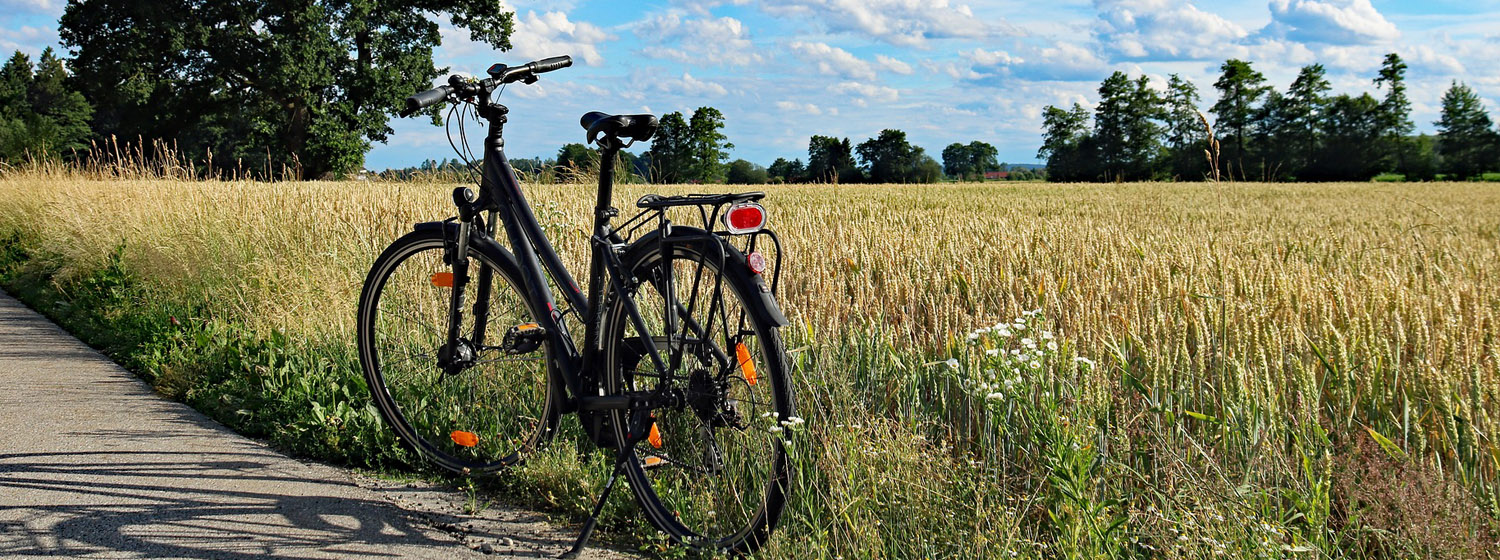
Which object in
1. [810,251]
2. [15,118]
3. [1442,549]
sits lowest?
[1442,549]

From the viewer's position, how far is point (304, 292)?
20.7ft

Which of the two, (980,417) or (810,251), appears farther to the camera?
(810,251)

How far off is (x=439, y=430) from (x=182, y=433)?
1.26 m

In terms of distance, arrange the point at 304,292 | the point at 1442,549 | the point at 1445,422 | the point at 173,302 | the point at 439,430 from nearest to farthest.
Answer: the point at 1442,549, the point at 1445,422, the point at 439,430, the point at 304,292, the point at 173,302

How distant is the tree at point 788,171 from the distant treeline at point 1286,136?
25.5 m

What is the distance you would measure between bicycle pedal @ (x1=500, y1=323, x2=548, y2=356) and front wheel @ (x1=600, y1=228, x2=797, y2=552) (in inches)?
17.0

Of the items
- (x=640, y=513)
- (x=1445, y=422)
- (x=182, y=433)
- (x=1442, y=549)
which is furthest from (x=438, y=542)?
(x=1445, y=422)

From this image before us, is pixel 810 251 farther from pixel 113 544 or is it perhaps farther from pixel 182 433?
pixel 113 544

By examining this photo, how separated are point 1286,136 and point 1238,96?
637 cm

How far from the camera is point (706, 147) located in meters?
31.2

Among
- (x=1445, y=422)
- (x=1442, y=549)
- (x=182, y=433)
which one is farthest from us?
(x=182, y=433)

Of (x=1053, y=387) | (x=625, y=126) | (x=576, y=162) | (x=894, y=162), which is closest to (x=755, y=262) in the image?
(x=625, y=126)

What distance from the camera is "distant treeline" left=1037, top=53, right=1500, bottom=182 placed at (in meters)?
66.6

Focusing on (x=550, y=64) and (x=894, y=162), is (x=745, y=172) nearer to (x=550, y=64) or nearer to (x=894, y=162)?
(x=550, y=64)
